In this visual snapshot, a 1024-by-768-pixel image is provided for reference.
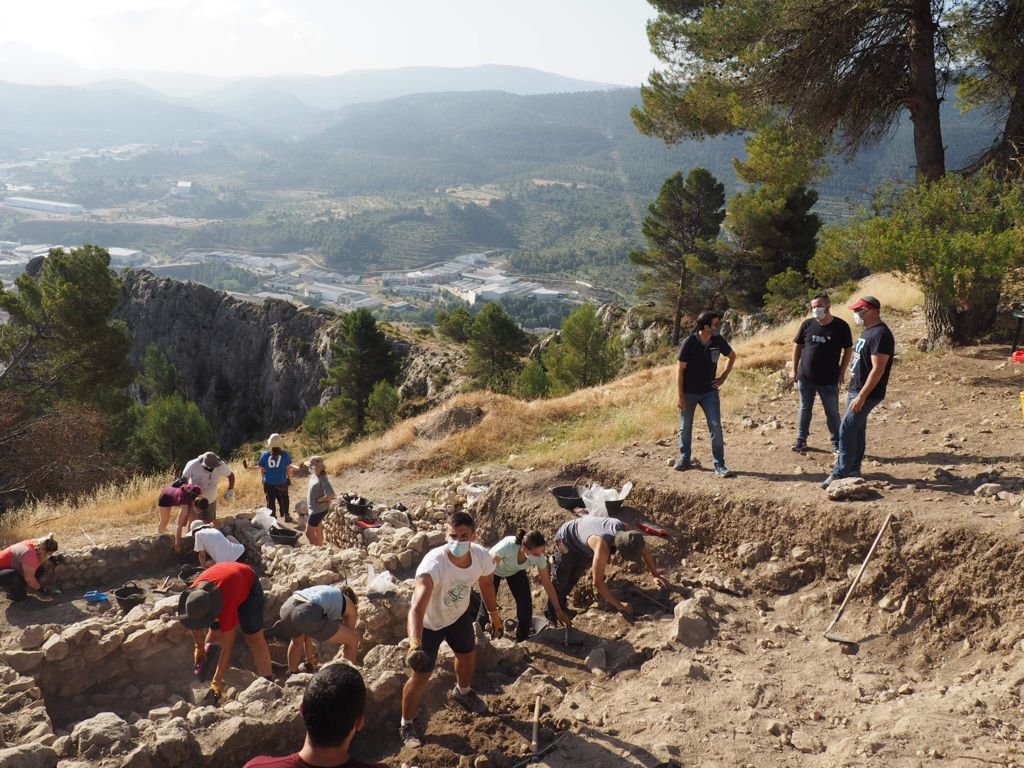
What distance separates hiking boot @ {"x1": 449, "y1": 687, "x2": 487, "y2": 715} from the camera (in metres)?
5.20

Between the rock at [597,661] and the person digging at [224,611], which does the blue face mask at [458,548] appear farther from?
the person digging at [224,611]

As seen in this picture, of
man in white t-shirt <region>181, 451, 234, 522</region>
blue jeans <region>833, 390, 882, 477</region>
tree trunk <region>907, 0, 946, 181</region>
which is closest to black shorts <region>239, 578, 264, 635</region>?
man in white t-shirt <region>181, 451, 234, 522</region>

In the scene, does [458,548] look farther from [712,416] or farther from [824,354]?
[824,354]

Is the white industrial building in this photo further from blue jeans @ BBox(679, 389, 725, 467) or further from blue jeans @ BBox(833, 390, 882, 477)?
blue jeans @ BBox(833, 390, 882, 477)

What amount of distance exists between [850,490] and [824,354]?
152cm

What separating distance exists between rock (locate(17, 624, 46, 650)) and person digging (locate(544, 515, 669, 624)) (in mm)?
4678

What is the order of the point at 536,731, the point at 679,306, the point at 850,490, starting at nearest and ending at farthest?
the point at 536,731 < the point at 850,490 < the point at 679,306

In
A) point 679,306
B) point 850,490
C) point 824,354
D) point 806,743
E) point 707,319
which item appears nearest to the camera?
point 806,743

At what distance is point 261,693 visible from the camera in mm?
5066

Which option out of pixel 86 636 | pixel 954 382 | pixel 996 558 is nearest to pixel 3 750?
pixel 86 636

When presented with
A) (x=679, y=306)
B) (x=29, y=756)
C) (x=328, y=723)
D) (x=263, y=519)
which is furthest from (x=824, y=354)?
(x=679, y=306)

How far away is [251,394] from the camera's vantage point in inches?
2072

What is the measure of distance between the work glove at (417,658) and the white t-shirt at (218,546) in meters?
3.07

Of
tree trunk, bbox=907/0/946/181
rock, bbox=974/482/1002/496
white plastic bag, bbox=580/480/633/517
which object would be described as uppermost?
tree trunk, bbox=907/0/946/181
